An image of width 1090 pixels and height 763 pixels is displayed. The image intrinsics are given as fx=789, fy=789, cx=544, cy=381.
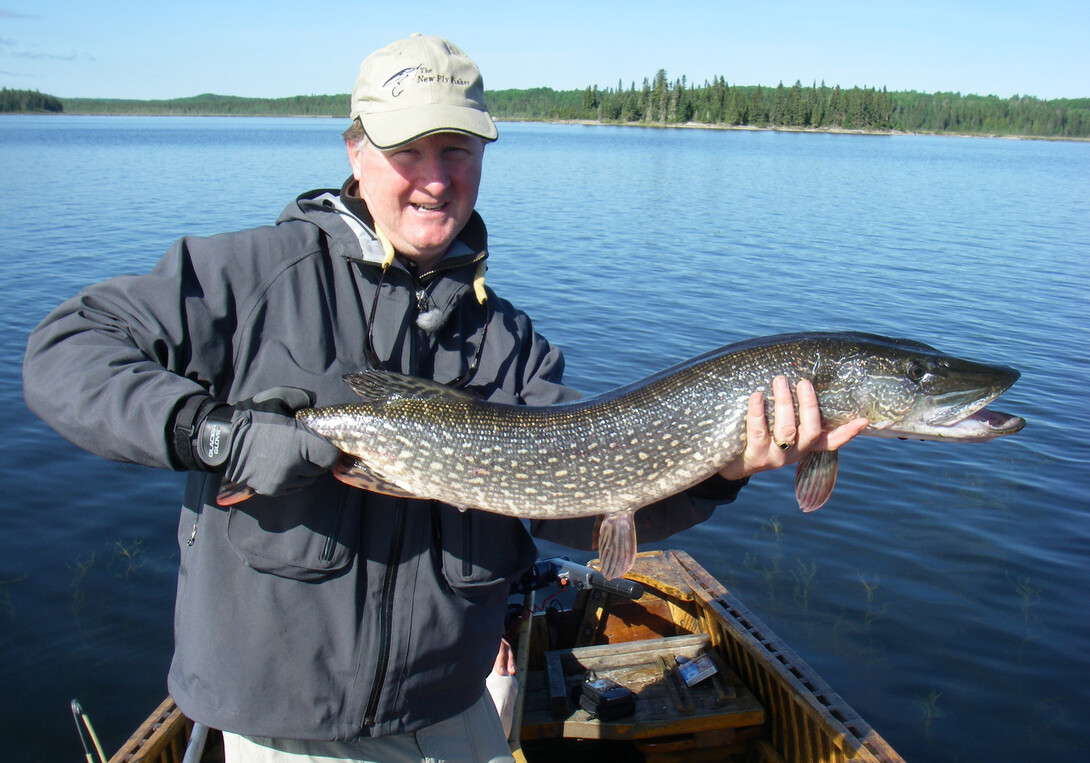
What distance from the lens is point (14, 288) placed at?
12.6m

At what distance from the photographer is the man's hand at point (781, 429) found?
2.58 metres

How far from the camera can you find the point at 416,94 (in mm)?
2266

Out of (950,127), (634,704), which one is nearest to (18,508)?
(634,704)

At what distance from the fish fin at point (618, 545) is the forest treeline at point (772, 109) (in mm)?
108447

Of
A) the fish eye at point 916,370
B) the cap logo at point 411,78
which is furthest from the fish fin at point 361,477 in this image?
the fish eye at point 916,370

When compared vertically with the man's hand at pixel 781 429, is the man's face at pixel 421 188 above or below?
above

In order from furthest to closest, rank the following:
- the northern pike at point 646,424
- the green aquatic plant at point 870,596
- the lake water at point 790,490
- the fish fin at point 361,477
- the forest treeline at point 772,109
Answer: the forest treeline at point 772,109 < the green aquatic plant at point 870,596 < the lake water at point 790,490 < the northern pike at point 646,424 < the fish fin at point 361,477

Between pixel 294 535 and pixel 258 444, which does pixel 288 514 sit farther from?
pixel 258 444

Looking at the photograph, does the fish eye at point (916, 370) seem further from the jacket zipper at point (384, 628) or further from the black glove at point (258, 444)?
the black glove at point (258, 444)

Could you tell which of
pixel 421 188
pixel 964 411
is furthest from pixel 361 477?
pixel 964 411

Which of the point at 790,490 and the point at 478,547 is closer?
the point at 478,547

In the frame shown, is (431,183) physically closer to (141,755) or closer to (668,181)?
(141,755)

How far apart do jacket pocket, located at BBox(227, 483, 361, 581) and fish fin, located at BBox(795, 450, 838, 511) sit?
60.9 inches

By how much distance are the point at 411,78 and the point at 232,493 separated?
1268mm
